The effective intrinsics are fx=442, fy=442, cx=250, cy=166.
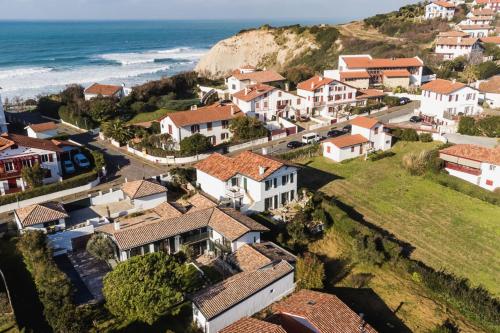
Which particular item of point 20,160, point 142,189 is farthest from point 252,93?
point 20,160

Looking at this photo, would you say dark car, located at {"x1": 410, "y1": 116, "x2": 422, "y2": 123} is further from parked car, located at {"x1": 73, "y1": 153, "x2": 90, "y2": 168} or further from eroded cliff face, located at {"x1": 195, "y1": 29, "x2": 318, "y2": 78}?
eroded cliff face, located at {"x1": 195, "y1": 29, "x2": 318, "y2": 78}

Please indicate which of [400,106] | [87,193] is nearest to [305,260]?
[87,193]

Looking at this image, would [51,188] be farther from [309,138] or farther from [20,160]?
[309,138]

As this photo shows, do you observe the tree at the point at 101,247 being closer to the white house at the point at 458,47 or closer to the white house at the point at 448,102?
the white house at the point at 448,102

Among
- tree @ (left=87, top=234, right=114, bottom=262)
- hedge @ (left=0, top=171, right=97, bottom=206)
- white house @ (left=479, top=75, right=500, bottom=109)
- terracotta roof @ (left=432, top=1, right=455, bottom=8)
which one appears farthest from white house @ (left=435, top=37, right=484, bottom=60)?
tree @ (left=87, top=234, right=114, bottom=262)

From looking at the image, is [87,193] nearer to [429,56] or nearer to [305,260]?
[305,260]

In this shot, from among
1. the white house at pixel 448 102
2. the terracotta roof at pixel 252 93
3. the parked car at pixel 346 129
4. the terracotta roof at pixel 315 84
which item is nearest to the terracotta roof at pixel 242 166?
the terracotta roof at pixel 252 93
